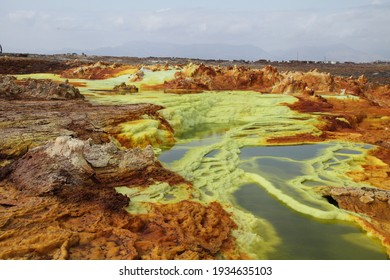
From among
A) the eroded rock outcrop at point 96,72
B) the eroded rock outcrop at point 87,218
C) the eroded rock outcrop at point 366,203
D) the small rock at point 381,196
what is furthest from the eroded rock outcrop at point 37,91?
the eroded rock outcrop at point 96,72

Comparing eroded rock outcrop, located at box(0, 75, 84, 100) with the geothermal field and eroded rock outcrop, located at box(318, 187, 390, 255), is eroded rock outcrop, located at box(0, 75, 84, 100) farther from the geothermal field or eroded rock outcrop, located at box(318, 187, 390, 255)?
eroded rock outcrop, located at box(318, 187, 390, 255)

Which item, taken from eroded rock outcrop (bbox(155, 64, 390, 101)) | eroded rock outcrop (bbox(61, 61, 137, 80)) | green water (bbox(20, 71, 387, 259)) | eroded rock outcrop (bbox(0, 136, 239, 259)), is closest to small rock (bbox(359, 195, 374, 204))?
green water (bbox(20, 71, 387, 259))

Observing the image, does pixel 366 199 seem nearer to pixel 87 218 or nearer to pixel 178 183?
pixel 178 183

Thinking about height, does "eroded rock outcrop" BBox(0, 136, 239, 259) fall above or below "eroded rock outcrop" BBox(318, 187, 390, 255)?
above

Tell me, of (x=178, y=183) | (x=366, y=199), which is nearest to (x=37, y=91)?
(x=178, y=183)

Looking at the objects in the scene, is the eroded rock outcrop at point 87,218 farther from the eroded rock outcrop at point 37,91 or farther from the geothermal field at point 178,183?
the eroded rock outcrop at point 37,91
